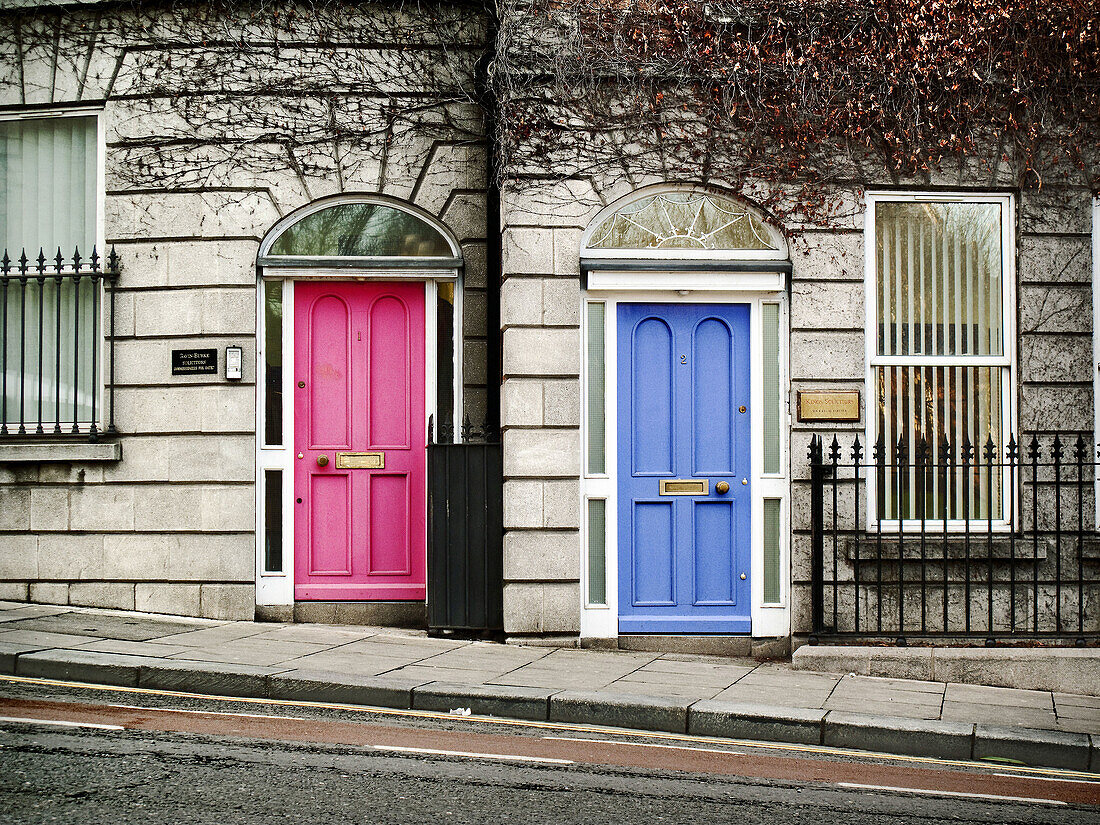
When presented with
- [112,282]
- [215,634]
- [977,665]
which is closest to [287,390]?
[112,282]

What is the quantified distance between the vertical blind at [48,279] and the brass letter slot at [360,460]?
7.25 feet

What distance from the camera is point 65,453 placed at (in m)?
9.74

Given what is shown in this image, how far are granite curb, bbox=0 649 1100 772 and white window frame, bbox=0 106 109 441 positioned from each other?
2708 mm

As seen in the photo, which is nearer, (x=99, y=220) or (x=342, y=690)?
(x=342, y=690)

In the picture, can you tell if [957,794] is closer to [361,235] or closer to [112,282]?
[361,235]

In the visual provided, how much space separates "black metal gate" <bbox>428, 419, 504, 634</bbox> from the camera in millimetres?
9305

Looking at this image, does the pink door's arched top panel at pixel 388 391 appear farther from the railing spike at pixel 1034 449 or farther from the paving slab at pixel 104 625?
the railing spike at pixel 1034 449

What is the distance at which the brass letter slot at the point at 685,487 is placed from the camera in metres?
9.30

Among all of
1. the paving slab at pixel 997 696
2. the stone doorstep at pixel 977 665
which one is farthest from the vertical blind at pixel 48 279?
the paving slab at pixel 997 696

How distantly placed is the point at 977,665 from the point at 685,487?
2.50 metres

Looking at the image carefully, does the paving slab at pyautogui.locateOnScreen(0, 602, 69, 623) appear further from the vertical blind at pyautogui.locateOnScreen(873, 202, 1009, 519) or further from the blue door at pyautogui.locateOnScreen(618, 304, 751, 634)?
the vertical blind at pyautogui.locateOnScreen(873, 202, 1009, 519)

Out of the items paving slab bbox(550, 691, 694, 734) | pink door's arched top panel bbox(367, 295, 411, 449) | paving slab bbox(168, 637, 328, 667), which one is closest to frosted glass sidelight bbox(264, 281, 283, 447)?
pink door's arched top panel bbox(367, 295, 411, 449)

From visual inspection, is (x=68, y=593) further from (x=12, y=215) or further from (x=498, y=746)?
(x=498, y=746)

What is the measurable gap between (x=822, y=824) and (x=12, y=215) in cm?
863
